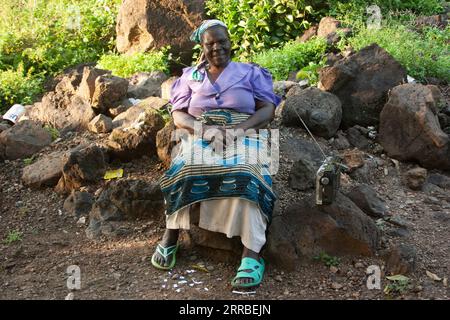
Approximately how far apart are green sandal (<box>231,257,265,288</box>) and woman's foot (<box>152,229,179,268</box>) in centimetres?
52

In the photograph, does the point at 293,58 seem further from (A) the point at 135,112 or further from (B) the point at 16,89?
(B) the point at 16,89

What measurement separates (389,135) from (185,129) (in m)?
1.95

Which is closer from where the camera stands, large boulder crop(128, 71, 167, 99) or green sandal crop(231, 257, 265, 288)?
green sandal crop(231, 257, 265, 288)

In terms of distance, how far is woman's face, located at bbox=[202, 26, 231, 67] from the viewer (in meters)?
4.32

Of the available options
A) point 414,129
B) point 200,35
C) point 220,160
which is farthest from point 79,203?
point 414,129

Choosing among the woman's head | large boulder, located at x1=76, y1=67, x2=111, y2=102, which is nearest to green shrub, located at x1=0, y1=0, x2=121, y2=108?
large boulder, located at x1=76, y1=67, x2=111, y2=102

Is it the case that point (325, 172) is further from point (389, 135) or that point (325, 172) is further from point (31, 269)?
point (31, 269)

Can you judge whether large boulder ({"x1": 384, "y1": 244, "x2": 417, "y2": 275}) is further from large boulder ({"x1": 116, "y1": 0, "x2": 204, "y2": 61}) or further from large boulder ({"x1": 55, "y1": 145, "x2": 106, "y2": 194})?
large boulder ({"x1": 116, "y1": 0, "x2": 204, "y2": 61})

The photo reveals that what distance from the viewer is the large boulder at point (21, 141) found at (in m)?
5.72

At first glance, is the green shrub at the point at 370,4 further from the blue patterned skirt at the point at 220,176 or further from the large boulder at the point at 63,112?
the blue patterned skirt at the point at 220,176

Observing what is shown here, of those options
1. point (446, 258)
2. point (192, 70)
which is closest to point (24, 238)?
point (192, 70)

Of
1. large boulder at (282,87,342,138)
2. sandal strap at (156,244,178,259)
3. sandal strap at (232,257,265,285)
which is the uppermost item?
large boulder at (282,87,342,138)

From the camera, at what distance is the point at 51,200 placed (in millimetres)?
5129

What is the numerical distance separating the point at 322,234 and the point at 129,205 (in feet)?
5.18
